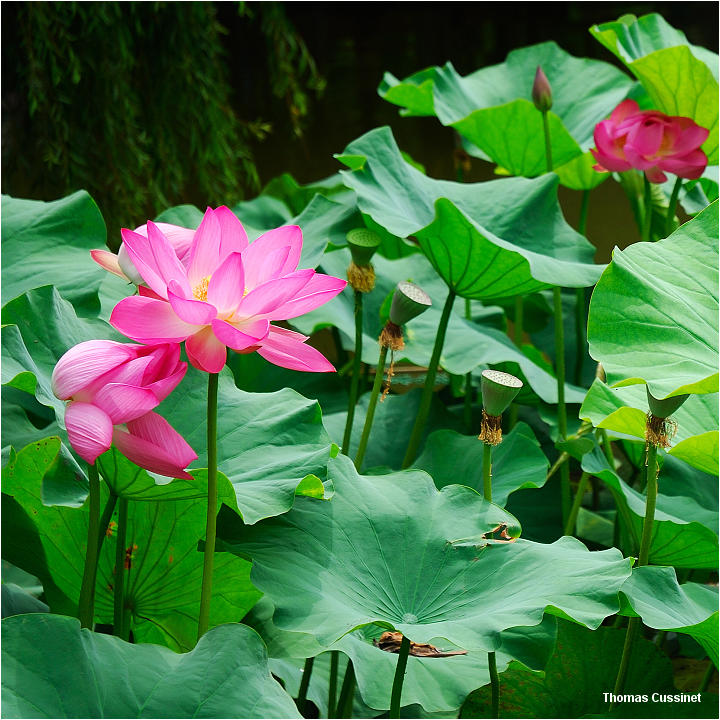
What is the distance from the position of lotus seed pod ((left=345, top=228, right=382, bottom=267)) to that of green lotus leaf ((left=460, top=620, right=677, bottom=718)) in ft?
1.13

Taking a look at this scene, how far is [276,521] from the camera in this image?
0.58 meters

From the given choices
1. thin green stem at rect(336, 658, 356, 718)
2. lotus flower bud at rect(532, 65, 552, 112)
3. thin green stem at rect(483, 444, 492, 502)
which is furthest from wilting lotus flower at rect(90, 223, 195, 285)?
lotus flower bud at rect(532, 65, 552, 112)

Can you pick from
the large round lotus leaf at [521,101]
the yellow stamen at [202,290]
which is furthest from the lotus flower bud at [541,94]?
the yellow stamen at [202,290]

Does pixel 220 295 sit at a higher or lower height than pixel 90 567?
higher

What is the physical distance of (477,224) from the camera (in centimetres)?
81

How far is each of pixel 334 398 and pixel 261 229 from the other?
0.32 metres

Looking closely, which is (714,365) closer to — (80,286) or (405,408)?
(405,408)

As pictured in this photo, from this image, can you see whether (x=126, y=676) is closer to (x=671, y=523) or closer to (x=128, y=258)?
(x=128, y=258)

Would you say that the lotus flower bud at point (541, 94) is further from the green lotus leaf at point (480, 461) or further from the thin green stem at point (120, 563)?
the thin green stem at point (120, 563)

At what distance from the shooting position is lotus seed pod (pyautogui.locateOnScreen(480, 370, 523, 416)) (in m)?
0.58

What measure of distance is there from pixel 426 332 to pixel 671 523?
0.36 metres

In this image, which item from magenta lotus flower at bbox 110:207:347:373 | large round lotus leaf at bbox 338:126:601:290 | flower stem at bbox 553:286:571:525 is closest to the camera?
magenta lotus flower at bbox 110:207:347:373

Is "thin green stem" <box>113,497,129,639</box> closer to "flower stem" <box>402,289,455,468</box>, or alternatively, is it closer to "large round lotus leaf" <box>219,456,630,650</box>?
"large round lotus leaf" <box>219,456,630,650</box>

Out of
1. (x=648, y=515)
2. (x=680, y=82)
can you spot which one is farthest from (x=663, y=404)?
(x=680, y=82)
